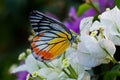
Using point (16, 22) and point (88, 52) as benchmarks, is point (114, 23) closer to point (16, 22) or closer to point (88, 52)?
point (88, 52)

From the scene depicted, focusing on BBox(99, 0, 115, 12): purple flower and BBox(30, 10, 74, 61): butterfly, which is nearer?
BBox(30, 10, 74, 61): butterfly

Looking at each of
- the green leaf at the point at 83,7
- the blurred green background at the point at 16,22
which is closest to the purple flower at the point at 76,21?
the green leaf at the point at 83,7

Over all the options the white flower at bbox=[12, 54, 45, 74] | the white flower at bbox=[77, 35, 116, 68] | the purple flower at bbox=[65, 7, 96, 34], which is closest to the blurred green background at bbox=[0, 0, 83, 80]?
the purple flower at bbox=[65, 7, 96, 34]

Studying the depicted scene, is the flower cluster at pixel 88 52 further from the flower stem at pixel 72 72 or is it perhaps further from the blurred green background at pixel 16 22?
the blurred green background at pixel 16 22

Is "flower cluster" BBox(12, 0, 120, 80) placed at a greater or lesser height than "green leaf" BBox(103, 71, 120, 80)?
greater

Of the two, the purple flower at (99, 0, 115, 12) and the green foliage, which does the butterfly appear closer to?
the green foliage
